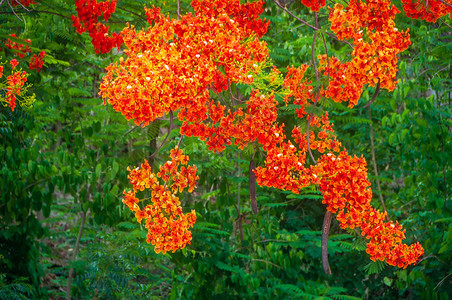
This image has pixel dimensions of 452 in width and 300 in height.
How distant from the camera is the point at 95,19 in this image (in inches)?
171

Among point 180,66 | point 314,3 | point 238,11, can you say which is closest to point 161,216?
point 180,66

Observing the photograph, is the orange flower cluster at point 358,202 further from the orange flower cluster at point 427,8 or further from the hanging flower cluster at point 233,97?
the orange flower cluster at point 427,8

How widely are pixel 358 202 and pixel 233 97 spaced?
106cm

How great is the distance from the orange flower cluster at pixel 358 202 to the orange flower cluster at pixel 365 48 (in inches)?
16.9

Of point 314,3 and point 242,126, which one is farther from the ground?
point 314,3

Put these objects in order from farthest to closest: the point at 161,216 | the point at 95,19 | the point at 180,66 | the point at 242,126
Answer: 1. the point at 95,19
2. the point at 242,126
3. the point at 161,216
4. the point at 180,66

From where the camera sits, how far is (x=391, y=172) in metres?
6.58

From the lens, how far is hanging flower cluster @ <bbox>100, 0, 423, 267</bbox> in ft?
10.7

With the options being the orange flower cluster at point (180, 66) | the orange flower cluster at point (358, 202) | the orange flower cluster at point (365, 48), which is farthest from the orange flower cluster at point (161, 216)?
the orange flower cluster at point (365, 48)

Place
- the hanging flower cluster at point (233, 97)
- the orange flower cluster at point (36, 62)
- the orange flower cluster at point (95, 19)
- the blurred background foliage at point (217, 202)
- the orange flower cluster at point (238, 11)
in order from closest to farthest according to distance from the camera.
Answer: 1. the hanging flower cluster at point (233, 97)
2. the orange flower cluster at point (238, 11)
3. the orange flower cluster at point (95, 19)
4. the orange flower cluster at point (36, 62)
5. the blurred background foliage at point (217, 202)

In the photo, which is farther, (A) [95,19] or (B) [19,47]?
(B) [19,47]

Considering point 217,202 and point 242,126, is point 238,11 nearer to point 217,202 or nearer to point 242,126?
point 242,126

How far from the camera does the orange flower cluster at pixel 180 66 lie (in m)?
3.14

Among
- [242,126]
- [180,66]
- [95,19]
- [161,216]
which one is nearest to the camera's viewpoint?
[180,66]
